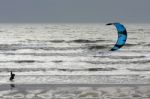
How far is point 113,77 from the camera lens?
31.3 m

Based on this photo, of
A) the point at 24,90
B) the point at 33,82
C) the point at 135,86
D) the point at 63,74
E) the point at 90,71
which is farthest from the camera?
the point at 90,71

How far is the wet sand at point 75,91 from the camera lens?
2298cm

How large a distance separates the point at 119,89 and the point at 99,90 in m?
1.45

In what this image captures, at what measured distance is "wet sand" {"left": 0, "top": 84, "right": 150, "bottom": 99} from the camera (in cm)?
2298

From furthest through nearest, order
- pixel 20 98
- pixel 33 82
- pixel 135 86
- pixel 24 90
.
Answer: pixel 33 82 < pixel 135 86 < pixel 24 90 < pixel 20 98

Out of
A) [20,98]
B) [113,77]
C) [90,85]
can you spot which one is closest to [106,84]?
[90,85]

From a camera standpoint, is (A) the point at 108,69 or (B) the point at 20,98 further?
(A) the point at 108,69

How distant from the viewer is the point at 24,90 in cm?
2494

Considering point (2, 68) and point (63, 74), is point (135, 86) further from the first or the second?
point (2, 68)

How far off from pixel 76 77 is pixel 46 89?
649cm

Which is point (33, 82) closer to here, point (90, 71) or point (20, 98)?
point (20, 98)

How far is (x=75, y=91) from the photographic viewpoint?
24625 mm

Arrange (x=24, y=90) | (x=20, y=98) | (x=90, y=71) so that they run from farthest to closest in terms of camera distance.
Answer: (x=90, y=71), (x=24, y=90), (x=20, y=98)

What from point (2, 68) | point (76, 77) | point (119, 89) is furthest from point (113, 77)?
point (2, 68)
